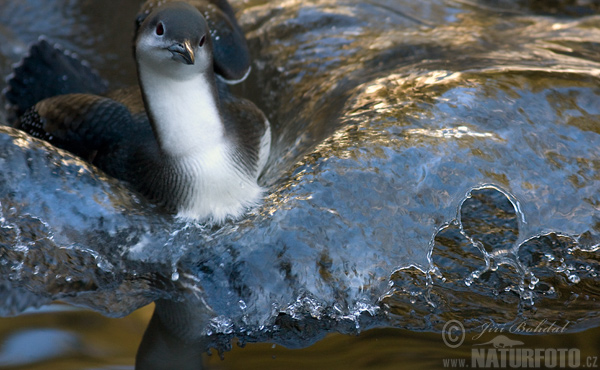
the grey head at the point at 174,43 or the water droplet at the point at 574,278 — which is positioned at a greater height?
the grey head at the point at 174,43

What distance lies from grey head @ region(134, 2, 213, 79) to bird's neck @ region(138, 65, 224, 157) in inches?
1.8

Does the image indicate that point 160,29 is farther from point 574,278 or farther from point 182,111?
point 574,278

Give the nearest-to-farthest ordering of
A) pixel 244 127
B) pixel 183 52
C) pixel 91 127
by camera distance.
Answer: pixel 183 52, pixel 91 127, pixel 244 127

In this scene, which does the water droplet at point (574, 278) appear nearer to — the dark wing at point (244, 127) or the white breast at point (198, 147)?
the white breast at point (198, 147)

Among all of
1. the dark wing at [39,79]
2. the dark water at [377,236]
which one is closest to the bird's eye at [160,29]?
the dark water at [377,236]

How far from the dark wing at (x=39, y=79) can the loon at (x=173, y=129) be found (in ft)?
1.28

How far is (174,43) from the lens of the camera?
2.38m

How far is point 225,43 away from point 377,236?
5.23 ft

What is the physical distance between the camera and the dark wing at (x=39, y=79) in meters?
3.49

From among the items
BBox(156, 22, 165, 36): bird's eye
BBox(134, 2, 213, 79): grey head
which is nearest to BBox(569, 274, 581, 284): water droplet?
BBox(134, 2, 213, 79): grey head

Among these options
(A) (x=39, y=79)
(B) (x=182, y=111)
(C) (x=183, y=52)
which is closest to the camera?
(C) (x=183, y=52)

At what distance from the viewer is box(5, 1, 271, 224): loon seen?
249cm

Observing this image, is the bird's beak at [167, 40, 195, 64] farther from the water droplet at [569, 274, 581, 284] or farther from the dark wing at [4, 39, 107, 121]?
the water droplet at [569, 274, 581, 284]

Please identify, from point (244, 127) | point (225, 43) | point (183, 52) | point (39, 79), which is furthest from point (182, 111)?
point (39, 79)
